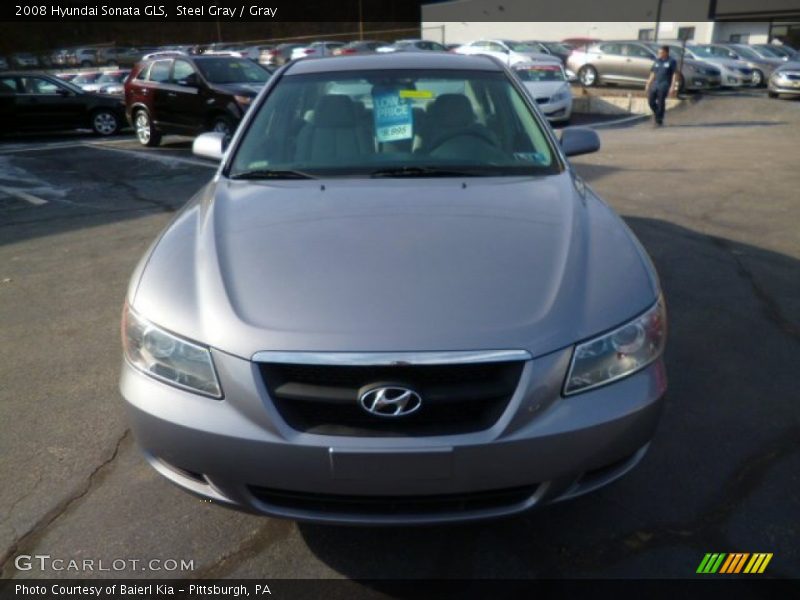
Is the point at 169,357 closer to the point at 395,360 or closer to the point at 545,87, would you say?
the point at 395,360

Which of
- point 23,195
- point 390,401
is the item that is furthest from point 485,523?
point 23,195

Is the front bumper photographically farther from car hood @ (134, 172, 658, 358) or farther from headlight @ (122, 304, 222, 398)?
car hood @ (134, 172, 658, 358)

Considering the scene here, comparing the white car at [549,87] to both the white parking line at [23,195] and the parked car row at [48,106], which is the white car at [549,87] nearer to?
the parked car row at [48,106]

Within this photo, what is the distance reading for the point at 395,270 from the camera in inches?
88.7

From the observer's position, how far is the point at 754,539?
2.44 metres

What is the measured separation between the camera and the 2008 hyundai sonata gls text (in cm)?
194

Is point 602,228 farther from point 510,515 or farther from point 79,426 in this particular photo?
point 79,426

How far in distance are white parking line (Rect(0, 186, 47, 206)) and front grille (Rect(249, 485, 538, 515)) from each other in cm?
732

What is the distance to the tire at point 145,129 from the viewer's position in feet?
40.6

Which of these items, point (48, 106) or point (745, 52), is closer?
point (48, 106)

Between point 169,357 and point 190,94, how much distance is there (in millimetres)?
10275

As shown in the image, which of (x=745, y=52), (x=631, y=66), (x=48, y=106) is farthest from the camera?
(x=745, y=52)

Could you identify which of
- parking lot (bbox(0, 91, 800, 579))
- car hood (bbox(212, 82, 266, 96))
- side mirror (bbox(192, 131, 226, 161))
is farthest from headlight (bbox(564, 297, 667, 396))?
car hood (bbox(212, 82, 266, 96))

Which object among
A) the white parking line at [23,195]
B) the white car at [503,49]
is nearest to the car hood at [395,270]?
the white parking line at [23,195]
